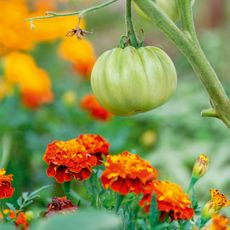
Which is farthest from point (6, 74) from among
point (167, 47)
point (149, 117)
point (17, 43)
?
point (167, 47)

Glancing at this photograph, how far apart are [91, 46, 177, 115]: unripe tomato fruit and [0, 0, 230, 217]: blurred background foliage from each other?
1.51 ft

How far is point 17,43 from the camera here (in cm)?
341

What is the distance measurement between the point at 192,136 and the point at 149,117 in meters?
0.24

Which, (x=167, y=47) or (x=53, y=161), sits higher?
(x=167, y=47)

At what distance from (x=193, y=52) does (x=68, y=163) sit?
285 millimetres

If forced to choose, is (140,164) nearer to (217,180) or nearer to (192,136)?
(217,180)

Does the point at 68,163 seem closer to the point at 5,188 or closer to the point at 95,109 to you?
the point at 5,188

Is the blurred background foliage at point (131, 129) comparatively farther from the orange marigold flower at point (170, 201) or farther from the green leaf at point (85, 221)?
the green leaf at point (85, 221)

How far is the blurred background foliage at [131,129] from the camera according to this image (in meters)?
2.45

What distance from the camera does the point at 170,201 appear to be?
1.03m

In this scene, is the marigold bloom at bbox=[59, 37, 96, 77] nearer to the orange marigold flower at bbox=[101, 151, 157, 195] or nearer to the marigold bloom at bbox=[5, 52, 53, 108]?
the marigold bloom at bbox=[5, 52, 53, 108]

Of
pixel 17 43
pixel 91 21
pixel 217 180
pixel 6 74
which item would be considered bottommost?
pixel 217 180

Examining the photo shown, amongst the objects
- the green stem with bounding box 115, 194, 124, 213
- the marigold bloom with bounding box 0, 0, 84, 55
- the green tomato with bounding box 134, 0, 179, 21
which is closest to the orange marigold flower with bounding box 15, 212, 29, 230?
the green stem with bounding box 115, 194, 124, 213

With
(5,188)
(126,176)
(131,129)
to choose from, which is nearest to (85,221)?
(126,176)
